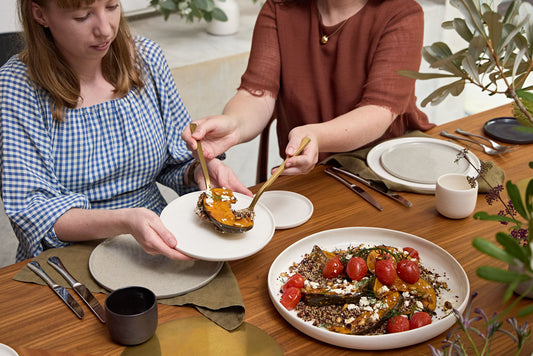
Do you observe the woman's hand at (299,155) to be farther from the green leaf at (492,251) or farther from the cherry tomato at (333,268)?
the green leaf at (492,251)

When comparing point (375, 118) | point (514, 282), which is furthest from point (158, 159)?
point (514, 282)

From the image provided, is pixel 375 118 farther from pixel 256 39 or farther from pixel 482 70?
pixel 482 70

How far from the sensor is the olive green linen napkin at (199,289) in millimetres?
1068

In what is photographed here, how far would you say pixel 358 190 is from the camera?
1.48m

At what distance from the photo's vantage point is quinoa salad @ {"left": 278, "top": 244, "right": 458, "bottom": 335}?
1.01 metres

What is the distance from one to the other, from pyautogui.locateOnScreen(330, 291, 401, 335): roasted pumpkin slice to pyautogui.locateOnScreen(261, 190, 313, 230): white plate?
35 cm

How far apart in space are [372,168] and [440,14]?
233cm

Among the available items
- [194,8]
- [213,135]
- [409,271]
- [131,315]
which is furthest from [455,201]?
[194,8]

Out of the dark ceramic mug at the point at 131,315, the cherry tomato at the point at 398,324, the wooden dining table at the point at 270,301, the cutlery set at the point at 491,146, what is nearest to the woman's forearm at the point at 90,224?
the wooden dining table at the point at 270,301

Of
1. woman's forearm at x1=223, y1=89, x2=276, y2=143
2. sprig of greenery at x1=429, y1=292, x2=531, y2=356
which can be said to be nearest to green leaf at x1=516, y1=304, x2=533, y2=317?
sprig of greenery at x1=429, y1=292, x2=531, y2=356

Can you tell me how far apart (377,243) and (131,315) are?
1.86 feet

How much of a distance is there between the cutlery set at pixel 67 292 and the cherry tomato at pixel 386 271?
52 centimetres

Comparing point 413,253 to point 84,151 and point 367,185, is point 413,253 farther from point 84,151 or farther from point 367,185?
point 84,151

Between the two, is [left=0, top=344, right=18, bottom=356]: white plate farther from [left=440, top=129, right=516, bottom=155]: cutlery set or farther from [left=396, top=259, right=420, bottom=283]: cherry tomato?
[left=440, top=129, right=516, bottom=155]: cutlery set
